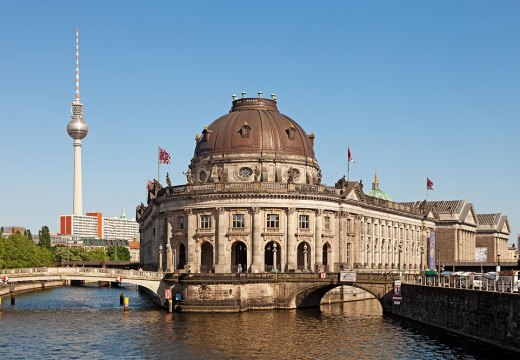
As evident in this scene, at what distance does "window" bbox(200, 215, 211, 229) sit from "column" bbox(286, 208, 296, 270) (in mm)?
11511

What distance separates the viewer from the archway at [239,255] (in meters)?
117

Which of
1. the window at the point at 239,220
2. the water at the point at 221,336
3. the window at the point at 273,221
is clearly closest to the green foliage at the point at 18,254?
the window at the point at 239,220

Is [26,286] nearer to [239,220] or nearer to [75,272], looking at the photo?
[75,272]

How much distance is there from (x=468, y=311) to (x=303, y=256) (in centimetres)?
5093

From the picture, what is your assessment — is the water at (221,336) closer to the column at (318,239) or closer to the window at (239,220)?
the column at (318,239)

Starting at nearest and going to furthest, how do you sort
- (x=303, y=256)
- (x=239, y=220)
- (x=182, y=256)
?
1. (x=239, y=220)
2. (x=303, y=256)
3. (x=182, y=256)

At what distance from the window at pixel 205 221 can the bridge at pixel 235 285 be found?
1326 cm

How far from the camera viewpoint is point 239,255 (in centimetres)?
11988

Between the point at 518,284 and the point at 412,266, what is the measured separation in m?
96.0

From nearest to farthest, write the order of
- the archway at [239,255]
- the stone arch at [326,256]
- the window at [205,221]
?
the window at [205,221]
the archway at [239,255]
the stone arch at [326,256]

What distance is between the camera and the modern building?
114 meters

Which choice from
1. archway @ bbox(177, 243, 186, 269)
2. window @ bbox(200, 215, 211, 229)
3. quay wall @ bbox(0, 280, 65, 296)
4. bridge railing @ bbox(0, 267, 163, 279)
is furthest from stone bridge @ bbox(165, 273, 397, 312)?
quay wall @ bbox(0, 280, 65, 296)

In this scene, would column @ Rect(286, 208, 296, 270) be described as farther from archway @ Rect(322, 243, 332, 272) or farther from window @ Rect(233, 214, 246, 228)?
archway @ Rect(322, 243, 332, 272)

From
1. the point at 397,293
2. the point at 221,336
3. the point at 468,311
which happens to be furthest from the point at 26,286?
the point at 468,311
